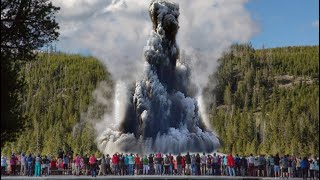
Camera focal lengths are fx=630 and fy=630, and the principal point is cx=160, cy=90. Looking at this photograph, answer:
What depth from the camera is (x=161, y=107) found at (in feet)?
198

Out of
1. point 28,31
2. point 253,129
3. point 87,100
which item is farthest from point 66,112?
point 28,31

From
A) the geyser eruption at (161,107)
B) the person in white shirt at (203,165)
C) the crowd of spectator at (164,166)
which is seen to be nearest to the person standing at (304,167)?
the crowd of spectator at (164,166)

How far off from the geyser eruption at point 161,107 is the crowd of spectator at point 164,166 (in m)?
17.7

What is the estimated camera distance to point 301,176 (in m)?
37.7

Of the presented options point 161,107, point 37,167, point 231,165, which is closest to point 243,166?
point 231,165

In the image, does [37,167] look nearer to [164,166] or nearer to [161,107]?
[164,166]

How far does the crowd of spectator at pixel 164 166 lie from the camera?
125 ft

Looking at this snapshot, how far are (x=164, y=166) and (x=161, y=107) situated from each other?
→ 68.7 ft

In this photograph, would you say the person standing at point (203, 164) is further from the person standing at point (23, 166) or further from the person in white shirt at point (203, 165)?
the person standing at point (23, 166)

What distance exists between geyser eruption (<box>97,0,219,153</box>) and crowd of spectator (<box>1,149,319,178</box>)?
1770 centimetres

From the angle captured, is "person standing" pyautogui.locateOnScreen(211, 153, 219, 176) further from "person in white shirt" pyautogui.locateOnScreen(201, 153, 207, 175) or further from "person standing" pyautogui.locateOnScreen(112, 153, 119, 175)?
"person standing" pyautogui.locateOnScreen(112, 153, 119, 175)

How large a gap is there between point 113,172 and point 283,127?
118058 millimetres

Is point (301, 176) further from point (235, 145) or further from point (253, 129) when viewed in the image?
point (253, 129)

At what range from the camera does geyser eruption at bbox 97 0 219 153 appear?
5906 cm
